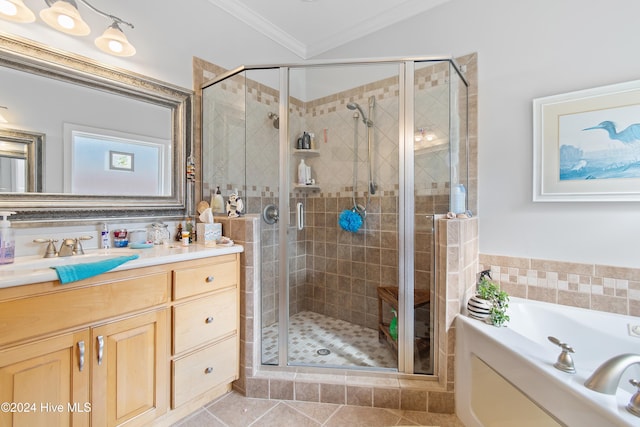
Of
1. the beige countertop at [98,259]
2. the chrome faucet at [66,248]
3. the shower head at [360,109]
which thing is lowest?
the beige countertop at [98,259]

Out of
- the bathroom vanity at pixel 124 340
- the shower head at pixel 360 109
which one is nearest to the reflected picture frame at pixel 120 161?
the bathroom vanity at pixel 124 340

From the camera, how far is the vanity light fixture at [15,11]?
124 centimetres

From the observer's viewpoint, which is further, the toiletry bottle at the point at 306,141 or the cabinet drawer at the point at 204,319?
the toiletry bottle at the point at 306,141

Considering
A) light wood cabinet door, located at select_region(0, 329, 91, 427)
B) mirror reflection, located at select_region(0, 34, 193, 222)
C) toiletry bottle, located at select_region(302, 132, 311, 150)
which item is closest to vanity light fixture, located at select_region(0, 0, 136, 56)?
mirror reflection, located at select_region(0, 34, 193, 222)

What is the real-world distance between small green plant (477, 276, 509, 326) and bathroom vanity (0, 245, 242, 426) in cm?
147

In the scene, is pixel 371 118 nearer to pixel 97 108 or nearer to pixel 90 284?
pixel 97 108

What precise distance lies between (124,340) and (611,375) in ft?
6.14

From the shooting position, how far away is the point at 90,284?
114 centimetres

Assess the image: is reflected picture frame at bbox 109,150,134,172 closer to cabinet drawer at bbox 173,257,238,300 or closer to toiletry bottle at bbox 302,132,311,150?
cabinet drawer at bbox 173,257,238,300

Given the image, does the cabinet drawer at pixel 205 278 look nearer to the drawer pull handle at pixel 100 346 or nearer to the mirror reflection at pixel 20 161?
the drawer pull handle at pixel 100 346

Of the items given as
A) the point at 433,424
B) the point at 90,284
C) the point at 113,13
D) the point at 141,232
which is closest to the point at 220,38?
the point at 113,13

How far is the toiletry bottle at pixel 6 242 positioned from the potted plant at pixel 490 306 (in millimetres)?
2256

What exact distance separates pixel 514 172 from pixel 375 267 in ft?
3.86

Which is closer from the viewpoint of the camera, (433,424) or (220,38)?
(433,424)
